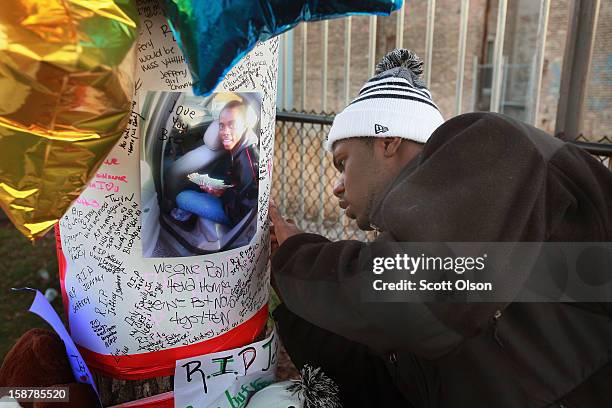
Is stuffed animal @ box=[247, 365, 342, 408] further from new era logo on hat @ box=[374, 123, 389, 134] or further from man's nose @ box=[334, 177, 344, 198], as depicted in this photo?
new era logo on hat @ box=[374, 123, 389, 134]

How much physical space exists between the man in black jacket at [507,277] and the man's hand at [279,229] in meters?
0.05

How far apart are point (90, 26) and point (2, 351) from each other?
10.6 ft

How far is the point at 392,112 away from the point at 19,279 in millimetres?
4055

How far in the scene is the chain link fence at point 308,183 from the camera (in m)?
4.59

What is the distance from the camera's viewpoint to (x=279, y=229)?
167 centimetres

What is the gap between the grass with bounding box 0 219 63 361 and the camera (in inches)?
153

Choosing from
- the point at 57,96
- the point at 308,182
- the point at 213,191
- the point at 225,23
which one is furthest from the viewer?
the point at 308,182

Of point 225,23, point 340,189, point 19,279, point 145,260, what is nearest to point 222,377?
point 145,260

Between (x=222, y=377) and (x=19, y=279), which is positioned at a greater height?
(x=222, y=377)

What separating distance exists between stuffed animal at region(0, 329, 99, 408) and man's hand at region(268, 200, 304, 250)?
71 centimetres

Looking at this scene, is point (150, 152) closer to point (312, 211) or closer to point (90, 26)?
point (90, 26)

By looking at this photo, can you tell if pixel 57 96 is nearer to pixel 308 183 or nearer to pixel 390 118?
pixel 390 118

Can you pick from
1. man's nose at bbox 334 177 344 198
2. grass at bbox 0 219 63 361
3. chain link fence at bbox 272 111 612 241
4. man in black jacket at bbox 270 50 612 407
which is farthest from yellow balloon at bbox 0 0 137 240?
chain link fence at bbox 272 111 612 241

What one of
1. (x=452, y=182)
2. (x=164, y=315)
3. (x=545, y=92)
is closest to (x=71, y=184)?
(x=164, y=315)
